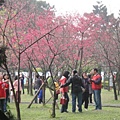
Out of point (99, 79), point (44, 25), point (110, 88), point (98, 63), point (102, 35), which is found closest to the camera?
point (99, 79)

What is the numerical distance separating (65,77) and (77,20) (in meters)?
12.7

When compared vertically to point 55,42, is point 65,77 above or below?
below

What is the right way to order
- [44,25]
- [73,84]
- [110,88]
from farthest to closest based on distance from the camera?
1. [110,88]
2. [44,25]
3. [73,84]

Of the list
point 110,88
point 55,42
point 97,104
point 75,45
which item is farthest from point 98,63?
point 97,104

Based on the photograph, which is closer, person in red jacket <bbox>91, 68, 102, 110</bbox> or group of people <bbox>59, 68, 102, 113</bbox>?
group of people <bbox>59, 68, 102, 113</bbox>

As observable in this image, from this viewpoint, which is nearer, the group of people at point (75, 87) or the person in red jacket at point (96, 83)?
the group of people at point (75, 87)

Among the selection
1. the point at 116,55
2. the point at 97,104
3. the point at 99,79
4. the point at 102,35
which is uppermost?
the point at 102,35

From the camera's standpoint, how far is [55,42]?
23547mm

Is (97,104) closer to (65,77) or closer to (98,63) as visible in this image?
(65,77)

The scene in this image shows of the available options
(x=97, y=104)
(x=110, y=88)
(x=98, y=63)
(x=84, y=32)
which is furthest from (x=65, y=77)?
(x=110, y=88)

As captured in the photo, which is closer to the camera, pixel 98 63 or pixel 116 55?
pixel 116 55

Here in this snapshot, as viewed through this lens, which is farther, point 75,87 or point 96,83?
point 96,83

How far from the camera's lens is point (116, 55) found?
2686 centimetres

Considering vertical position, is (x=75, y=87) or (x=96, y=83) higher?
(x=96, y=83)
